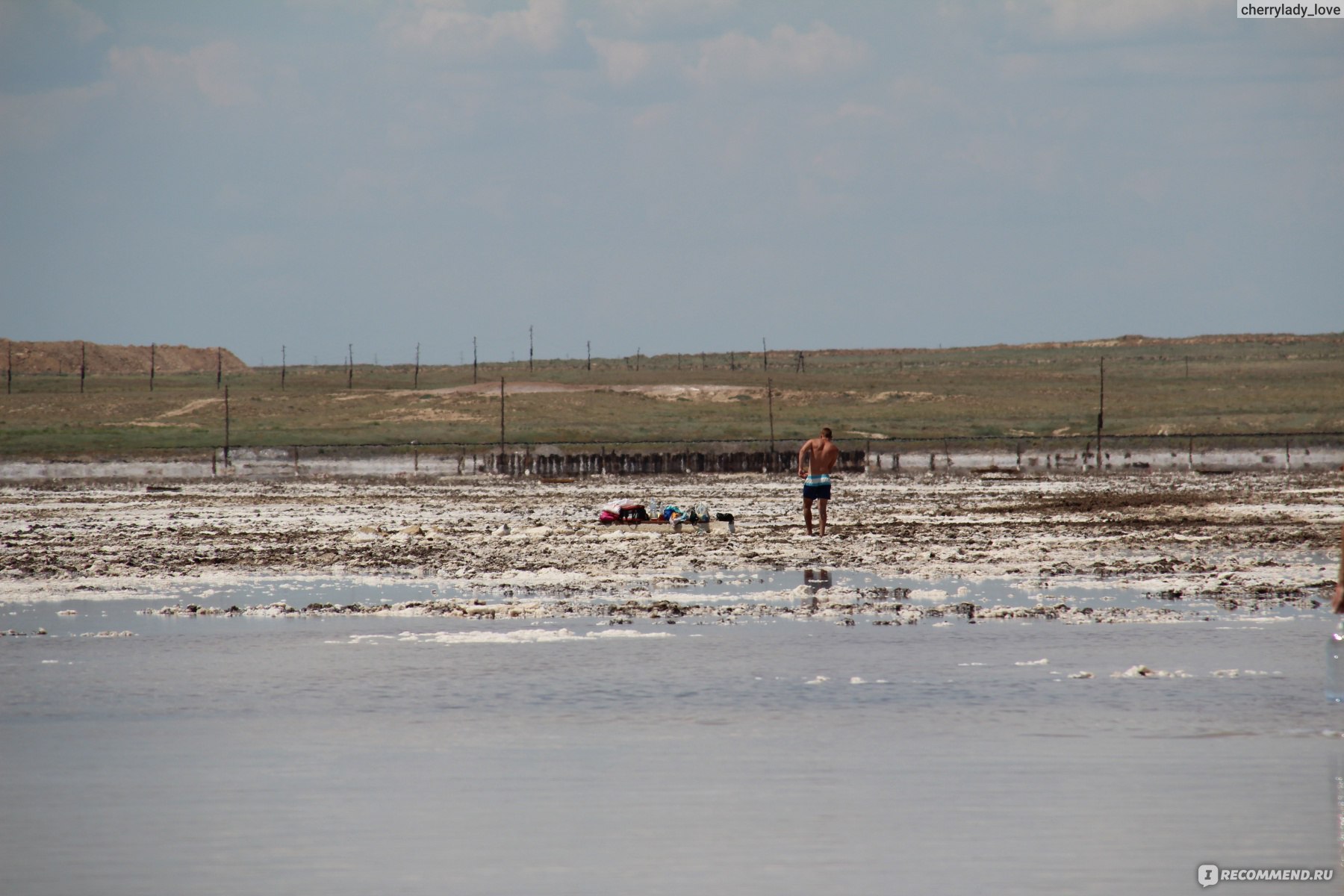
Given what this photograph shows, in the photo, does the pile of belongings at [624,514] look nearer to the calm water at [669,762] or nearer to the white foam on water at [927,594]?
the white foam on water at [927,594]

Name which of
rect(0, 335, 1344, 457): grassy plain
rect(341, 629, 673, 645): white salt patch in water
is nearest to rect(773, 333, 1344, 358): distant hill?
rect(0, 335, 1344, 457): grassy plain

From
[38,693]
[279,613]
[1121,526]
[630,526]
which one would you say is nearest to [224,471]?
[630,526]

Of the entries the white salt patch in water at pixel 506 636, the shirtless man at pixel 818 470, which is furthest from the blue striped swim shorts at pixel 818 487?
the white salt patch in water at pixel 506 636

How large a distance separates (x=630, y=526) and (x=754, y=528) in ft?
7.16

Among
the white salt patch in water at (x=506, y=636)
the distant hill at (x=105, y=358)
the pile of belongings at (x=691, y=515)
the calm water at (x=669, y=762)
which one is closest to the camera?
the calm water at (x=669, y=762)

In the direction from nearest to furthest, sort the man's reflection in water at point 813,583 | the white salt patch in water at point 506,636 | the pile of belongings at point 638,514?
1. the white salt patch in water at point 506,636
2. the man's reflection in water at point 813,583
3. the pile of belongings at point 638,514

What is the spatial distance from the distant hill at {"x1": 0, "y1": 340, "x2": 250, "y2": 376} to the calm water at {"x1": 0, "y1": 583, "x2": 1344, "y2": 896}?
171913mm

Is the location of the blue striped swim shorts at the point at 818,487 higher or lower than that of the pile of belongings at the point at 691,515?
higher

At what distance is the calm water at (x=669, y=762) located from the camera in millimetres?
7355

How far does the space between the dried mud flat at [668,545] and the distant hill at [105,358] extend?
491 feet

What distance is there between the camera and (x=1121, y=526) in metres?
27.5

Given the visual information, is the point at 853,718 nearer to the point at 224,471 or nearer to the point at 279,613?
the point at 279,613

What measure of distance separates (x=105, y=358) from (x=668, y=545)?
17820 cm

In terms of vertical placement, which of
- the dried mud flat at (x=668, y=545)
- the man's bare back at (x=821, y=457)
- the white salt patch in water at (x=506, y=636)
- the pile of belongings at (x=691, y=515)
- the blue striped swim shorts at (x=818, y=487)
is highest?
the man's bare back at (x=821, y=457)
